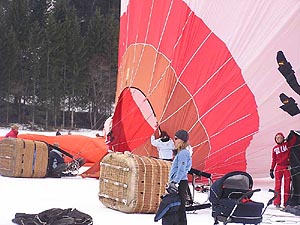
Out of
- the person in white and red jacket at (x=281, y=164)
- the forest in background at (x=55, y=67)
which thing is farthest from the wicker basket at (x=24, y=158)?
the forest in background at (x=55, y=67)

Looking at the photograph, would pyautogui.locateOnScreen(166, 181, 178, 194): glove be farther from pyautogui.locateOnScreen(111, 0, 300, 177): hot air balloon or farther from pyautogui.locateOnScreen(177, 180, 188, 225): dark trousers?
pyautogui.locateOnScreen(111, 0, 300, 177): hot air balloon

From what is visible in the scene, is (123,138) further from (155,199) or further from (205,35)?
(155,199)

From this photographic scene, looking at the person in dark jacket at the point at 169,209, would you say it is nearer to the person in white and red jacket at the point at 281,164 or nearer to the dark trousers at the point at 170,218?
the dark trousers at the point at 170,218

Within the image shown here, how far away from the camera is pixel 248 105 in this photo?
23.9 ft

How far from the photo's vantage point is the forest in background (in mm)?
27797

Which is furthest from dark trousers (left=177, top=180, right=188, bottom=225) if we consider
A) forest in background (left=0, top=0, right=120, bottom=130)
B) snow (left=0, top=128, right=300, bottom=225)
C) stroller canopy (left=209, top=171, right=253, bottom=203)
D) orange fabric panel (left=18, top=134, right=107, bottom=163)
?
forest in background (left=0, top=0, right=120, bottom=130)

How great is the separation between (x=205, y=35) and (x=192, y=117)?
1.06m

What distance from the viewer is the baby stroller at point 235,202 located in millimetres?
4668

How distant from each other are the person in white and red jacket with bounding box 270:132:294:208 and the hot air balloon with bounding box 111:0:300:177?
25.7 inches

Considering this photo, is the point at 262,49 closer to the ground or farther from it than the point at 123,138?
farther from it

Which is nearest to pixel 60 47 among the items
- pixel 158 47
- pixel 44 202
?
pixel 158 47

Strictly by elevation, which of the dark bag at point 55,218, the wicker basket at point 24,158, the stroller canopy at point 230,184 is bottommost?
the wicker basket at point 24,158

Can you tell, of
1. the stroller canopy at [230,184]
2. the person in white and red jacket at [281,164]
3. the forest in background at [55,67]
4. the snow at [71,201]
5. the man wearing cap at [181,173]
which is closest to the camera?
the man wearing cap at [181,173]

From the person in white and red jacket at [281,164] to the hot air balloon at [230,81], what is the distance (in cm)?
65
